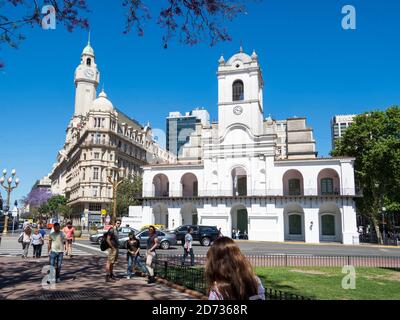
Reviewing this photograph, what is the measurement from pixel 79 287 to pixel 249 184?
32.3 m

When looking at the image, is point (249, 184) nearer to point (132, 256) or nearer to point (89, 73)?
point (132, 256)

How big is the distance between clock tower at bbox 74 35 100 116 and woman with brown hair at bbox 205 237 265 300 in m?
83.9

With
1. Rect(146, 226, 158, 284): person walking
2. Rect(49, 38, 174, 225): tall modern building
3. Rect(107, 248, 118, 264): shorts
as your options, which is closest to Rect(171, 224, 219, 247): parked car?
Rect(146, 226, 158, 284): person walking

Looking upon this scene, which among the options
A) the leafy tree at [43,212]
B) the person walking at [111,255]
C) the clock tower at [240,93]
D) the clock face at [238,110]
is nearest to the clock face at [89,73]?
the leafy tree at [43,212]

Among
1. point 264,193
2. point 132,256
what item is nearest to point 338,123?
point 264,193

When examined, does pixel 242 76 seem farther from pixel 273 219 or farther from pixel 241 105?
pixel 273 219

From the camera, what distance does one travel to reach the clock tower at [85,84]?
80562 millimetres

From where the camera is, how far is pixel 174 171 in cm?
4391

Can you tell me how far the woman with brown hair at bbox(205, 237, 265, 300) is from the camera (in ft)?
10.2

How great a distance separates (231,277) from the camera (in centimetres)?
312

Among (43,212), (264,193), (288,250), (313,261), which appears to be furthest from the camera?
(43,212)

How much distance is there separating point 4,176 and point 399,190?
41.7 metres

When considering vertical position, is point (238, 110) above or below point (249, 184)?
above

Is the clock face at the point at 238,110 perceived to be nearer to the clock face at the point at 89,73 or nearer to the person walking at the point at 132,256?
the person walking at the point at 132,256
